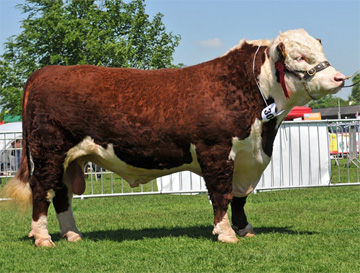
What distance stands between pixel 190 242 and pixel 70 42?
92.7ft

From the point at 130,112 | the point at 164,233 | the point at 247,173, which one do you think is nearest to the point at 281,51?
the point at 247,173

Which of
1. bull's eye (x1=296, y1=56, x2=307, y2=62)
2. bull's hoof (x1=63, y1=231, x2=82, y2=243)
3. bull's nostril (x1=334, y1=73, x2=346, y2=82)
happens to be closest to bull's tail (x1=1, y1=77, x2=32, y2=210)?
bull's hoof (x1=63, y1=231, x2=82, y2=243)

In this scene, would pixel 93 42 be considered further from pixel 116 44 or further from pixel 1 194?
pixel 1 194

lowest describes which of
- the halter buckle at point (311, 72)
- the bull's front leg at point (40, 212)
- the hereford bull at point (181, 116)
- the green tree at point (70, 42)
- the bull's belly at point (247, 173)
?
the bull's front leg at point (40, 212)

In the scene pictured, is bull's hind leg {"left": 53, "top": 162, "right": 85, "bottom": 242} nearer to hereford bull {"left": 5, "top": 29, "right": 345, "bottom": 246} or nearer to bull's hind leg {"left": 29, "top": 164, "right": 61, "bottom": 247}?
hereford bull {"left": 5, "top": 29, "right": 345, "bottom": 246}

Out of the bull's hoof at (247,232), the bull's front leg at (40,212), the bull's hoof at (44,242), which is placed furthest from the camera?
the bull's hoof at (247,232)

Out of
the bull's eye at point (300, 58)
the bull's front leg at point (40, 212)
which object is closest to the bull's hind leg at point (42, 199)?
the bull's front leg at point (40, 212)

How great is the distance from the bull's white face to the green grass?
1681 millimetres

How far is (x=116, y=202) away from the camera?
1201cm

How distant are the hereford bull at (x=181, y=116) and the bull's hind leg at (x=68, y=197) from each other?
0.17 m

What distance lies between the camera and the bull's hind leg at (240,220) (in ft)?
23.0

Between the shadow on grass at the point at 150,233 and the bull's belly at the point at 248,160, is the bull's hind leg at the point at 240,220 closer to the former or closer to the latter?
the bull's belly at the point at 248,160

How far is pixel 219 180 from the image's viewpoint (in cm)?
650

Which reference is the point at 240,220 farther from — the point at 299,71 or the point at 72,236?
the point at 72,236
